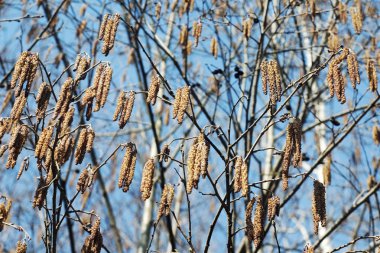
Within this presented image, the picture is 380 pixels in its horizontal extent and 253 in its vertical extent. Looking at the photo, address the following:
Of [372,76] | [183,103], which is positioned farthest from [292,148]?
[372,76]

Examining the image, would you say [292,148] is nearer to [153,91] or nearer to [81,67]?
[153,91]

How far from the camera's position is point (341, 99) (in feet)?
9.30

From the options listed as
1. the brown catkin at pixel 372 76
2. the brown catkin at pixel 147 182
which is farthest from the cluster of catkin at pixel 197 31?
the brown catkin at pixel 147 182

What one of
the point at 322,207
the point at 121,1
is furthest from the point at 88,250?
the point at 121,1

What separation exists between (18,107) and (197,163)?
3.06 ft

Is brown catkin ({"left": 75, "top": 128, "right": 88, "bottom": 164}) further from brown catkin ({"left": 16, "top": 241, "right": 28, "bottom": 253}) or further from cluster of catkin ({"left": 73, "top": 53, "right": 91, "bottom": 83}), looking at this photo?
brown catkin ({"left": 16, "top": 241, "right": 28, "bottom": 253})

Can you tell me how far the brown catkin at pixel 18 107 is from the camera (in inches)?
113

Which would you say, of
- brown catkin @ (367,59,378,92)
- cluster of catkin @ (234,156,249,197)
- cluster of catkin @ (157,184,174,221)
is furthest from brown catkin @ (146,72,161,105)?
brown catkin @ (367,59,378,92)

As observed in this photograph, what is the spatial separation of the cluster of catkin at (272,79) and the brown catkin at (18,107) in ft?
3.69

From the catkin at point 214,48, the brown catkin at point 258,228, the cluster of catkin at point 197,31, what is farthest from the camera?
the catkin at point 214,48

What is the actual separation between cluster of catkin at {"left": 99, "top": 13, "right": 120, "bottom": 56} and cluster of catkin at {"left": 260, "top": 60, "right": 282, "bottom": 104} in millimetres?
744

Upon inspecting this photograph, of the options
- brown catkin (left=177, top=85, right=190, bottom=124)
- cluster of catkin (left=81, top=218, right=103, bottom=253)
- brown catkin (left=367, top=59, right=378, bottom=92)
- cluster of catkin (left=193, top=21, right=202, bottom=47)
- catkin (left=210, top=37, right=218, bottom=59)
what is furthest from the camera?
catkin (left=210, top=37, right=218, bottom=59)

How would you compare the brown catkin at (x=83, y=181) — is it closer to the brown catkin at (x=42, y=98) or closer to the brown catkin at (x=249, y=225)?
the brown catkin at (x=42, y=98)

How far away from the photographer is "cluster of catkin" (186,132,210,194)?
98.4 inches
